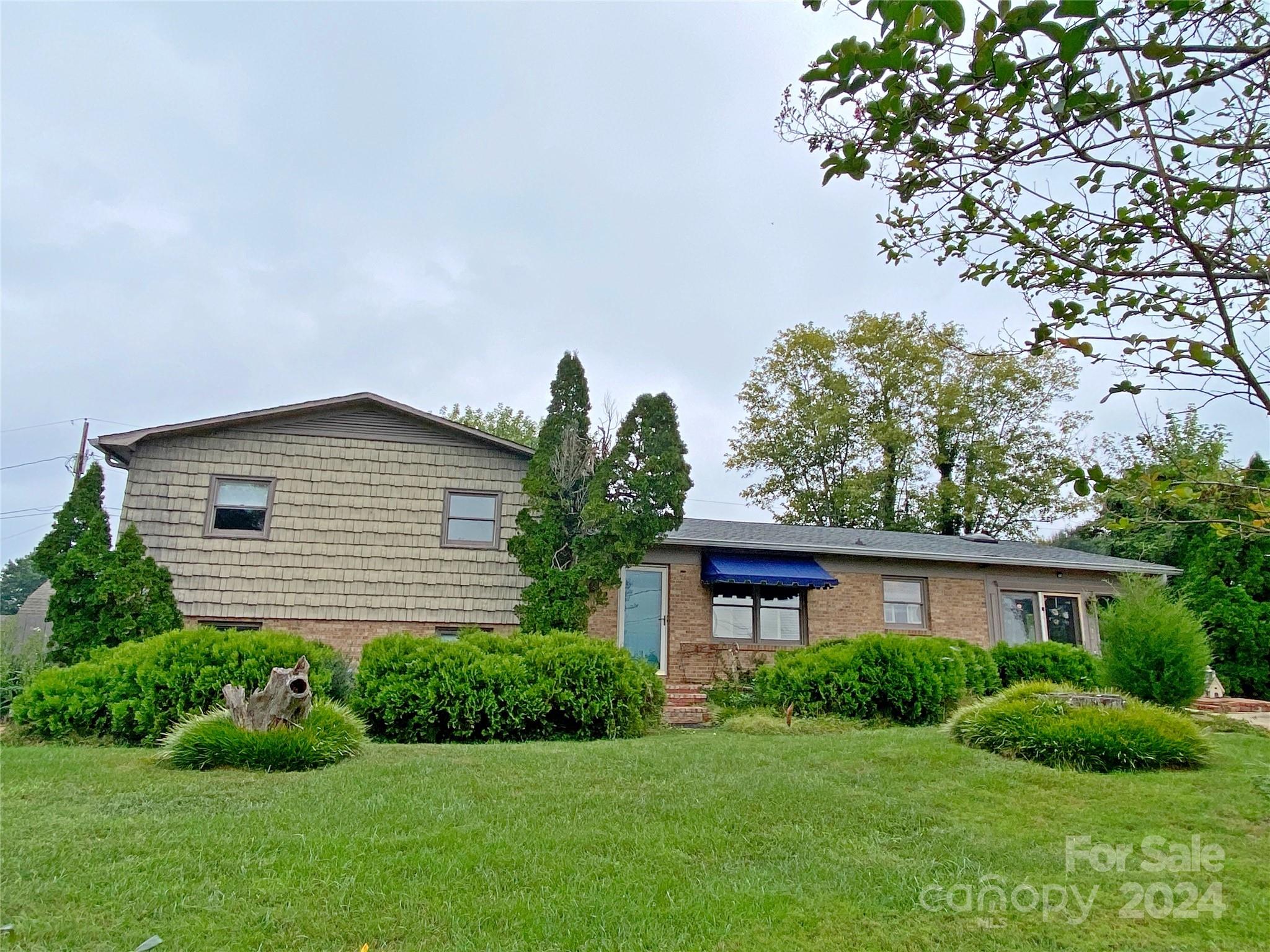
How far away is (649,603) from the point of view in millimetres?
13648

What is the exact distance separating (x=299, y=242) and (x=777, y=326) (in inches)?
852

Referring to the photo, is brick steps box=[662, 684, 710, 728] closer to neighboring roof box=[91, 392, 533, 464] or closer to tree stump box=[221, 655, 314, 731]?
neighboring roof box=[91, 392, 533, 464]

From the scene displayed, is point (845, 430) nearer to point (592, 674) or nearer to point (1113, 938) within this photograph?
point (592, 674)

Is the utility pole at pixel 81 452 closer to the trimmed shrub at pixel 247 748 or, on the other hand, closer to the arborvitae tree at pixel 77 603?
the arborvitae tree at pixel 77 603

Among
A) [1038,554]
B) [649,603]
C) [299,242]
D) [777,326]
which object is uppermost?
[777,326]

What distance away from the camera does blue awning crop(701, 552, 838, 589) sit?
43.7 ft

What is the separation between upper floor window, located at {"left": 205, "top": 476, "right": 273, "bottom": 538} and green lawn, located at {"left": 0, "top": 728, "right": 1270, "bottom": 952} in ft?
19.6

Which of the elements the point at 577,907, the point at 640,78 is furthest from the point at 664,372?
the point at 577,907

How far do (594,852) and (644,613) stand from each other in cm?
947

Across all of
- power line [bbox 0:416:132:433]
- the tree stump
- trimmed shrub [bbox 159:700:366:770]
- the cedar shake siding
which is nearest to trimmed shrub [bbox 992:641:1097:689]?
the cedar shake siding

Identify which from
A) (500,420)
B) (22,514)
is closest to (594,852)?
(22,514)

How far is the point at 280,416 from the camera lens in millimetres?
12617

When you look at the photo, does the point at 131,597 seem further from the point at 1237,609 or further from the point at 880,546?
the point at 1237,609

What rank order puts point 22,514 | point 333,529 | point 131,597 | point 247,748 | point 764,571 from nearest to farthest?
point 247,748
point 131,597
point 333,529
point 764,571
point 22,514
